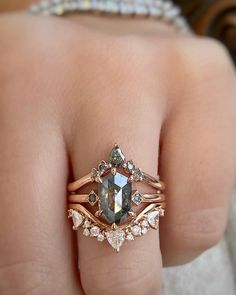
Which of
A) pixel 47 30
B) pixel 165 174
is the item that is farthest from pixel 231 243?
pixel 47 30

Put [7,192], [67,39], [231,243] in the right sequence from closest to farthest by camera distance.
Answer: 1. [7,192]
2. [67,39]
3. [231,243]

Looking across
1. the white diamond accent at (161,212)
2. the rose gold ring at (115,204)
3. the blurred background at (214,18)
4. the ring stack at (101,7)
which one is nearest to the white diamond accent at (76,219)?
the rose gold ring at (115,204)

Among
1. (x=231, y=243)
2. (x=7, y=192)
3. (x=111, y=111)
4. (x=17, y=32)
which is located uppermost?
(x=17, y=32)

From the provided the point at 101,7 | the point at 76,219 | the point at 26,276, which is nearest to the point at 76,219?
the point at 76,219

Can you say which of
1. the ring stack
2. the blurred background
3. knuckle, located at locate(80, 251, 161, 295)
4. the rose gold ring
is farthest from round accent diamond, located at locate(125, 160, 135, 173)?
the blurred background

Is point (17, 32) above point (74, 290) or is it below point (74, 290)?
above

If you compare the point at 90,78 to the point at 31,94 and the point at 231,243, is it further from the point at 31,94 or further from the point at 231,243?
the point at 231,243

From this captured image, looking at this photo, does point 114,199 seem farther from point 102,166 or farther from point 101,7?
point 101,7

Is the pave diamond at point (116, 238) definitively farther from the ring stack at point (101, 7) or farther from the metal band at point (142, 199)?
the ring stack at point (101, 7)

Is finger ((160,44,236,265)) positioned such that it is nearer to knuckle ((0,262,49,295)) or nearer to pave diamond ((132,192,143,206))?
pave diamond ((132,192,143,206))
